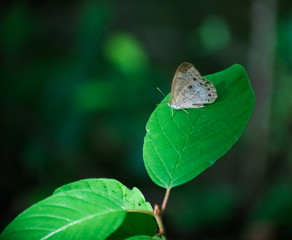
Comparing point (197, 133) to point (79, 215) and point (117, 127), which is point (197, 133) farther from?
point (117, 127)

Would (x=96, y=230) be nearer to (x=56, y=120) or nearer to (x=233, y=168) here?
(x=56, y=120)

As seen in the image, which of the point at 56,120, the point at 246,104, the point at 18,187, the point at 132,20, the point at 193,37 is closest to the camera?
the point at 246,104

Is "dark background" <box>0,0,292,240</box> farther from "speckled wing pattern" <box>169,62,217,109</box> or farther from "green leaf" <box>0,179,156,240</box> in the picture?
"green leaf" <box>0,179,156,240</box>

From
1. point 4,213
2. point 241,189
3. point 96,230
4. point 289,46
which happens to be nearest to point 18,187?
point 4,213

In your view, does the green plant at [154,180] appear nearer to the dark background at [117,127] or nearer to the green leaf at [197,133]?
the green leaf at [197,133]

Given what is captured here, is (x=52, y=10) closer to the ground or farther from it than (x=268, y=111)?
farther from it

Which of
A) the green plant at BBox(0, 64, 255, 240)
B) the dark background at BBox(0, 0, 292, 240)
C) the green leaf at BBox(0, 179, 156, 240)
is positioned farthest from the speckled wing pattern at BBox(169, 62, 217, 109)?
the dark background at BBox(0, 0, 292, 240)
